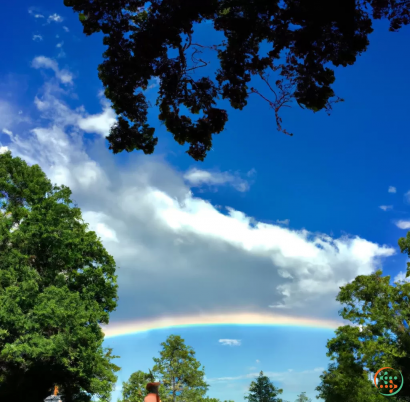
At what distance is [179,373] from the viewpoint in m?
31.3

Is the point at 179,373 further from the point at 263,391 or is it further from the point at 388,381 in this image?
the point at 263,391

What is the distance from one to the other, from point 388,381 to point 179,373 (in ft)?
56.1

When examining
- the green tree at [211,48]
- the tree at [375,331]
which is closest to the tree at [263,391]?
the tree at [375,331]

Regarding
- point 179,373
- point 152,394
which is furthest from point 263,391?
point 152,394

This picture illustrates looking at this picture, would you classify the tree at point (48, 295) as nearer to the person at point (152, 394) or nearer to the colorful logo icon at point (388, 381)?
the person at point (152, 394)

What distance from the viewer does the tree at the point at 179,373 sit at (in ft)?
99.4

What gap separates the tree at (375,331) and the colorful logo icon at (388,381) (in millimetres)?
436

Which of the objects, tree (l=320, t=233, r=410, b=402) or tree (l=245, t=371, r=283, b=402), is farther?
tree (l=245, t=371, r=283, b=402)

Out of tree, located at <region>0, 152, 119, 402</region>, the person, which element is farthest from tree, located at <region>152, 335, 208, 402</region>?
the person

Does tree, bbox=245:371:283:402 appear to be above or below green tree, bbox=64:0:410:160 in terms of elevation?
below

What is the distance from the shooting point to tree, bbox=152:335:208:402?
99.4 feet

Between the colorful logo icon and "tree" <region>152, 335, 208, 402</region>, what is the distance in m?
14.6

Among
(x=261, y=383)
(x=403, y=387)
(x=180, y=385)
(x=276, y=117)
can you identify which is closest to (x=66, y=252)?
(x=180, y=385)

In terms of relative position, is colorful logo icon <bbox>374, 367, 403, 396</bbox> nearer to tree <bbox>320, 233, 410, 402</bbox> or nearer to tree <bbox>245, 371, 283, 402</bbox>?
tree <bbox>320, 233, 410, 402</bbox>
